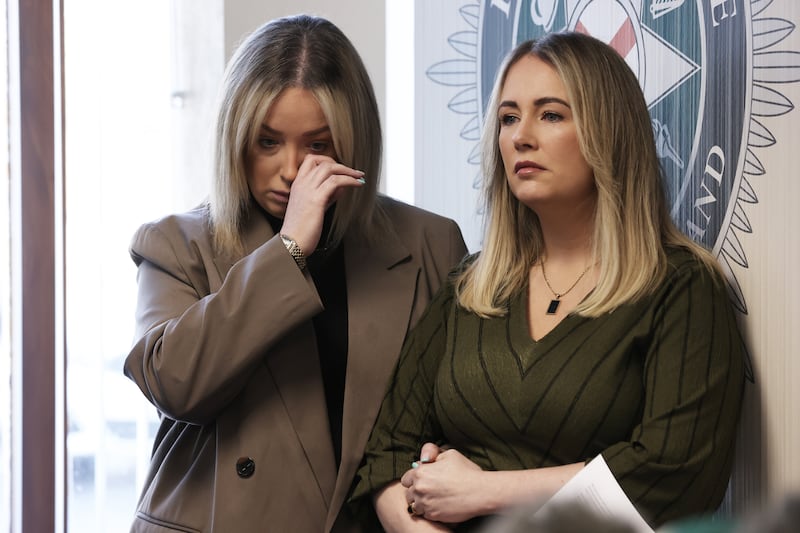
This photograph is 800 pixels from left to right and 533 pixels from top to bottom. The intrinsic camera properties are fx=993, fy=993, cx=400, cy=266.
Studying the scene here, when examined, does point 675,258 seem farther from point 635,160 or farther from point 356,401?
point 356,401

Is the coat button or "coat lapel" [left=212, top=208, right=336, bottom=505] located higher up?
"coat lapel" [left=212, top=208, right=336, bottom=505]

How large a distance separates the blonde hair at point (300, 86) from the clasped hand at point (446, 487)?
0.52 m

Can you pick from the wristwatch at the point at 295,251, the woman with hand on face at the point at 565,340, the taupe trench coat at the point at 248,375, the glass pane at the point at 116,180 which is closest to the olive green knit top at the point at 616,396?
the woman with hand on face at the point at 565,340

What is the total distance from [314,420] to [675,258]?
727 millimetres

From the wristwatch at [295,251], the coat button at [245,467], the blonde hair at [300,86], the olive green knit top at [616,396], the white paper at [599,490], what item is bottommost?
the coat button at [245,467]

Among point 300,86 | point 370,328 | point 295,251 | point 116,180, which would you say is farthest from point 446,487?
point 116,180

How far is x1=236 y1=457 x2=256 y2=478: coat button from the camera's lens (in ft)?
6.05

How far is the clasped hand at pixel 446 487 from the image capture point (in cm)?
165

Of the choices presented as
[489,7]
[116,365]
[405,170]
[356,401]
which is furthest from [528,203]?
[116,365]

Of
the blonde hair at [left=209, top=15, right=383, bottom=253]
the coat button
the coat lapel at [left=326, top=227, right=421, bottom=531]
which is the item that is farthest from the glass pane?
the coat button

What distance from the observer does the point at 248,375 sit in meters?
1.80

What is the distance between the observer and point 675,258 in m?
1.69

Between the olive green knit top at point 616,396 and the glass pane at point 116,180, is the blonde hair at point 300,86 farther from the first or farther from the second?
the glass pane at point 116,180

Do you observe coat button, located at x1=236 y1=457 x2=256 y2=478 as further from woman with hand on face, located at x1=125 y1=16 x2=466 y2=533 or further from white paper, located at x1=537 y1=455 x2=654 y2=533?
white paper, located at x1=537 y1=455 x2=654 y2=533
